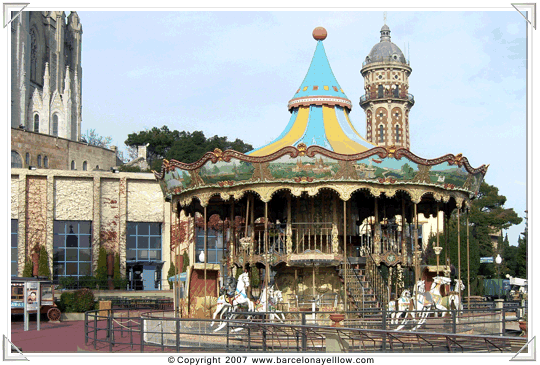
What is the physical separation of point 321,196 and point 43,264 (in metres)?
27.7

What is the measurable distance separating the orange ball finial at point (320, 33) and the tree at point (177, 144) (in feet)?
161

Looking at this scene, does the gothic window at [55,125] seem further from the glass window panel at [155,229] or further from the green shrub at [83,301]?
the green shrub at [83,301]

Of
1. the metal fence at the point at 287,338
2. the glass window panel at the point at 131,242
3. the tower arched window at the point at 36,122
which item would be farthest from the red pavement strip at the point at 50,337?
the tower arched window at the point at 36,122

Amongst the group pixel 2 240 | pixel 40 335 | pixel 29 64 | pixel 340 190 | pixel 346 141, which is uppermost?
pixel 29 64

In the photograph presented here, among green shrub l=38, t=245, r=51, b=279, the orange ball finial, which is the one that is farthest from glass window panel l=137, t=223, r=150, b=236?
the orange ball finial

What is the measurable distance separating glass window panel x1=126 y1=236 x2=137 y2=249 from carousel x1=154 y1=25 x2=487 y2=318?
24.3m

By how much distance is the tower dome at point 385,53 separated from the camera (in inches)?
2904

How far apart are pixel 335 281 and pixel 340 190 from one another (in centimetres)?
324

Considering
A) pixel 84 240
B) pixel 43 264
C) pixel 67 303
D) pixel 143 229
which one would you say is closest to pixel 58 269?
pixel 43 264

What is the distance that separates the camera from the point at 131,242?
47281mm

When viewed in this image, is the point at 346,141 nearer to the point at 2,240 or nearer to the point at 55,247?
the point at 2,240

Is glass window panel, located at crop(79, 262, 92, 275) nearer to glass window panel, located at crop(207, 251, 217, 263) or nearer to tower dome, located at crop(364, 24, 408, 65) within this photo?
glass window panel, located at crop(207, 251, 217, 263)
